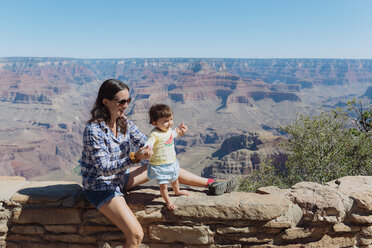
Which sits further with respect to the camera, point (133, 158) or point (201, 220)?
point (201, 220)

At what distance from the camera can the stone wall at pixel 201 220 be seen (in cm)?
445

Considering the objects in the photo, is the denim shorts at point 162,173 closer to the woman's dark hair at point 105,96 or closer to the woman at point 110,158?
the woman at point 110,158

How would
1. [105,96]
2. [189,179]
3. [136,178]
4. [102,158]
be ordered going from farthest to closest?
1. [189,179]
2. [136,178]
3. [105,96]
4. [102,158]

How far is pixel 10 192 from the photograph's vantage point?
4.97 metres

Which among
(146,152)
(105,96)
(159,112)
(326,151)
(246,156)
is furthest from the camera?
(246,156)

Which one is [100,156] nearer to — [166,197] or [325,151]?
[166,197]

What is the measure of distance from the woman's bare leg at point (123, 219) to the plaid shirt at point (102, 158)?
26cm

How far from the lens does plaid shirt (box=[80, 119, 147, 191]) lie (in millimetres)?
4000

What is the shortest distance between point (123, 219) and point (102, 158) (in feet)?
3.21

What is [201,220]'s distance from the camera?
14.6 feet

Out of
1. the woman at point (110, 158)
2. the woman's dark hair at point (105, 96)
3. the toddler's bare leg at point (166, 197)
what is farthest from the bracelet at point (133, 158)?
the woman's dark hair at point (105, 96)

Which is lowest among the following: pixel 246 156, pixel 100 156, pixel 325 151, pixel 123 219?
pixel 246 156

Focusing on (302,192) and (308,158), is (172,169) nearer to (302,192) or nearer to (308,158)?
(302,192)

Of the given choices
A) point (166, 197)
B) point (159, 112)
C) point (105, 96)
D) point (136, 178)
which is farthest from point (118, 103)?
point (166, 197)
